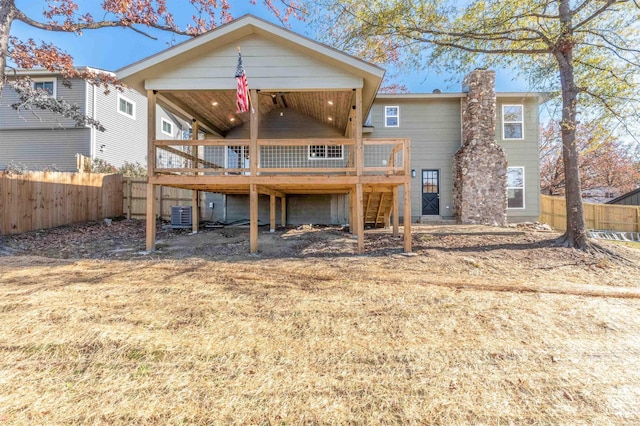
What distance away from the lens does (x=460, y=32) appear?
24.3ft

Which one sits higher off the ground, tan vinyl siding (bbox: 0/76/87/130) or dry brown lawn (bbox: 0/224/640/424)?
tan vinyl siding (bbox: 0/76/87/130)

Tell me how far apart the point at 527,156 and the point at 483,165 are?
2658 mm

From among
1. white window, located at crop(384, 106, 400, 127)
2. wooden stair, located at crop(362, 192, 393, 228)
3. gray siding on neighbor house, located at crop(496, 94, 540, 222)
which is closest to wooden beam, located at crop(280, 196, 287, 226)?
wooden stair, located at crop(362, 192, 393, 228)

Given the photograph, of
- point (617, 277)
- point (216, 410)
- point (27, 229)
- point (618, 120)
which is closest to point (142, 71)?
point (27, 229)

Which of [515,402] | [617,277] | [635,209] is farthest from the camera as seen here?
[635,209]

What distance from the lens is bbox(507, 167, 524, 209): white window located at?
1261cm

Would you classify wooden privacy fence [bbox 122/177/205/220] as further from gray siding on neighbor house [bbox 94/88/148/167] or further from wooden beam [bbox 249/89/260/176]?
wooden beam [bbox 249/89/260/176]

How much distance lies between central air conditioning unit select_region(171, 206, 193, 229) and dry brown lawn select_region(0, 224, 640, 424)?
5.40m

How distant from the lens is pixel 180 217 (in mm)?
10430

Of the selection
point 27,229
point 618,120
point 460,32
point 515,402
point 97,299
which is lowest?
point 515,402

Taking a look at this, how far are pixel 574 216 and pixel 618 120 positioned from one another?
243 cm

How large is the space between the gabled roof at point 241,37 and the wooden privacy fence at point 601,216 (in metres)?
14.9

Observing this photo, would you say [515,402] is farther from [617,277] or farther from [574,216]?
[574,216]

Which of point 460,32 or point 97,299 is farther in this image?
point 460,32
